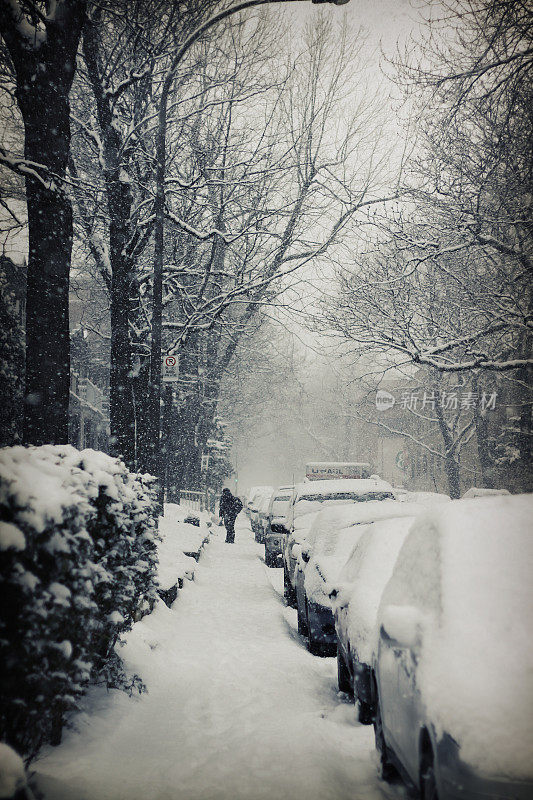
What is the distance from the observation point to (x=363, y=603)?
182 inches

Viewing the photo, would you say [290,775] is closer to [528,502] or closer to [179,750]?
[179,750]

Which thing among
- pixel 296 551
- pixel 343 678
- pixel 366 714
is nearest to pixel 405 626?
pixel 366 714

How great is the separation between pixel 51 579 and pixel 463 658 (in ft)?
6.71

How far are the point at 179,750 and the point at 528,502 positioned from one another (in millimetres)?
2936

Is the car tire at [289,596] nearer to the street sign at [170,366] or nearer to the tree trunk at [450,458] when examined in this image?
the street sign at [170,366]

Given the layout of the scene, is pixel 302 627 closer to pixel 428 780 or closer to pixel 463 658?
pixel 428 780

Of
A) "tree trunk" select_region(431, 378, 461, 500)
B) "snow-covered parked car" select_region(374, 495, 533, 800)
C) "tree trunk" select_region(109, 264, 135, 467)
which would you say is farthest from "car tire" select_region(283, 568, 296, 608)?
"tree trunk" select_region(431, 378, 461, 500)

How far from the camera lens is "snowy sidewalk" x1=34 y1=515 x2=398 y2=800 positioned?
11.4ft

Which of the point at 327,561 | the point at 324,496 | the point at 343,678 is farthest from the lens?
the point at 324,496

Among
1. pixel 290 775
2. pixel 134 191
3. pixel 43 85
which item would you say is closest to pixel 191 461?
pixel 134 191

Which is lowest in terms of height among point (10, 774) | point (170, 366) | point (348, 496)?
point (10, 774)

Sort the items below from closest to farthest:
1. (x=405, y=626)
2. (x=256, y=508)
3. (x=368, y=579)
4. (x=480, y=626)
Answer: (x=480, y=626) → (x=405, y=626) → (x=368, y=579) → (x=256, y=508)

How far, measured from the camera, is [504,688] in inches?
96.1

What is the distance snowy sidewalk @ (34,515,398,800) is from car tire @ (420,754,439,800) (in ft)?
2.56
